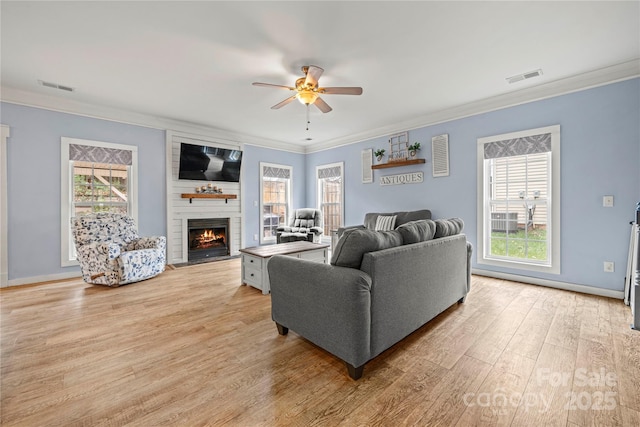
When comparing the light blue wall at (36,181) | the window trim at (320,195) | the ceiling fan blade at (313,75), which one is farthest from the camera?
the window trim at (320,195)

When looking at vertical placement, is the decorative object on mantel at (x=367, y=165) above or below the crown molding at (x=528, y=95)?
below

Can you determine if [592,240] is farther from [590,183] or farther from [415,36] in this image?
[415,36]

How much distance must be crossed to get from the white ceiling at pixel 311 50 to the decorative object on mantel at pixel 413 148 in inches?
31.6

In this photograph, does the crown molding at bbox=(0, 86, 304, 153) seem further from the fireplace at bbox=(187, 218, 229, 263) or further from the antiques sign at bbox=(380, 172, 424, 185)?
the antiques sign at bbox=(380, 172, 424, 185)

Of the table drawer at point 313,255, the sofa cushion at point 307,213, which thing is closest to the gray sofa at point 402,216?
the sofa cushion at point 307,213

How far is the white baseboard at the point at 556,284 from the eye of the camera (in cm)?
322

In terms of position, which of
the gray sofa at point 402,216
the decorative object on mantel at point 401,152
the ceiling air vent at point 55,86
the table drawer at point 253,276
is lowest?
the table drawer at point 253,276

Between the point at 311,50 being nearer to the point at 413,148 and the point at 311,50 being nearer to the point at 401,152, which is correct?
the point at 413,148

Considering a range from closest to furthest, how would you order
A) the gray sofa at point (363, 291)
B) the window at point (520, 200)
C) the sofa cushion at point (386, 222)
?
the gray sofa at point (363, 291), the window at point (520, 200), the sofa cushion at point (386, 222)

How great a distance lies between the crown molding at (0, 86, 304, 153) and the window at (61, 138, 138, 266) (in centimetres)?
45

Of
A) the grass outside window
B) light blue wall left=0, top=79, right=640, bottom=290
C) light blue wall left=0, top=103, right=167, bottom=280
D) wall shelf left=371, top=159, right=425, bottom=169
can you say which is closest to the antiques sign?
light blue wall left=0, top=79, right=640, bottom=290

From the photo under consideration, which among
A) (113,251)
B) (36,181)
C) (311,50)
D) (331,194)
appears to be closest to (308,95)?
(311,50)

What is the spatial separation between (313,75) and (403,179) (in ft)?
9.80

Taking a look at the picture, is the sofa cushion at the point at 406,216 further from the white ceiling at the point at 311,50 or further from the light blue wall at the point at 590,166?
the white ceiling at the point at 311,50
